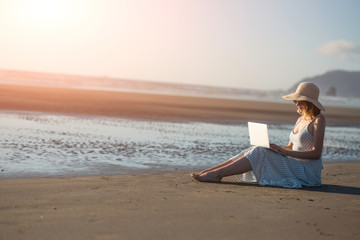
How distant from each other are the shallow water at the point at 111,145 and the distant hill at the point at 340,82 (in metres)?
139

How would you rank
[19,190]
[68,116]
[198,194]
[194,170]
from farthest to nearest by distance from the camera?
1. [68,116]
2. [194,170]
3. [198,194]
4. [19,190]

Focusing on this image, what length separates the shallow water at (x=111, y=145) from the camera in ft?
26.0

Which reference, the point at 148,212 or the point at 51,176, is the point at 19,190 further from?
the point at 148,212

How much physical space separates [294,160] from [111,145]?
481 centimetres

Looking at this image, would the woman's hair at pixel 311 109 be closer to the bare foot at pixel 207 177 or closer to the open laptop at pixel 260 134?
the open laptop at pixel 260 134

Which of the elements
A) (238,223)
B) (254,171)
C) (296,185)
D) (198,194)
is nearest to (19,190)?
(198,194)

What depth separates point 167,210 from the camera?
5.06 metres

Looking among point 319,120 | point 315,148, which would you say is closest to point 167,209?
point 315,148

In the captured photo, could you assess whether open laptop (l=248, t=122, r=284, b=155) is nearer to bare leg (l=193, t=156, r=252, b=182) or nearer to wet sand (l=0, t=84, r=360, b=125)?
bare leg (l=193, t=156, r=252, b=182)

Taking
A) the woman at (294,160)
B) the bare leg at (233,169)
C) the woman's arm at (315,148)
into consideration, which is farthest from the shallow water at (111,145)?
the woman's arm at (315,148)

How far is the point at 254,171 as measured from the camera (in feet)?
22.4

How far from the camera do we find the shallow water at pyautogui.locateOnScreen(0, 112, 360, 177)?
794 cm

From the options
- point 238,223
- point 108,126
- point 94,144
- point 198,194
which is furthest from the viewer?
point 108,126

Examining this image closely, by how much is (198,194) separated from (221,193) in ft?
1.08
